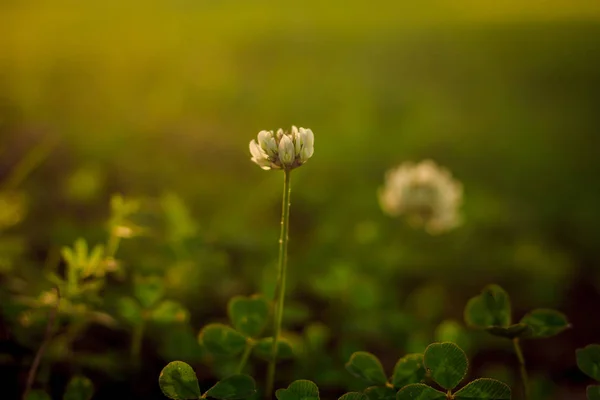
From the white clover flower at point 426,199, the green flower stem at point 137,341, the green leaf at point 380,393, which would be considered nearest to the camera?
the green leaf at point 380,393

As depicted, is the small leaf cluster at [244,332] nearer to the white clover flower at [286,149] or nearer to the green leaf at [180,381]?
the green leaf at [180,381]

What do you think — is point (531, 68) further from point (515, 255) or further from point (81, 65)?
point (81, 65)

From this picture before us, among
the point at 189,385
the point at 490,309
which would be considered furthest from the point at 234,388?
the point at 490,309

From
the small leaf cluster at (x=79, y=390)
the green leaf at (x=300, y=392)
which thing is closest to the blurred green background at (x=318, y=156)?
the small leaf cluster at (x=79, y=390)

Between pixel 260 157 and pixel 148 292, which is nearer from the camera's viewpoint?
pixel 260 157

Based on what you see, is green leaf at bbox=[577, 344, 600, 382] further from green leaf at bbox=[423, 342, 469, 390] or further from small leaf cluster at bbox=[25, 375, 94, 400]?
small leaf cluster at bbox=[25, 375, 94, 400]

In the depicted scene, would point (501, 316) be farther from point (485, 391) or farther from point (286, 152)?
point (286, 152)
